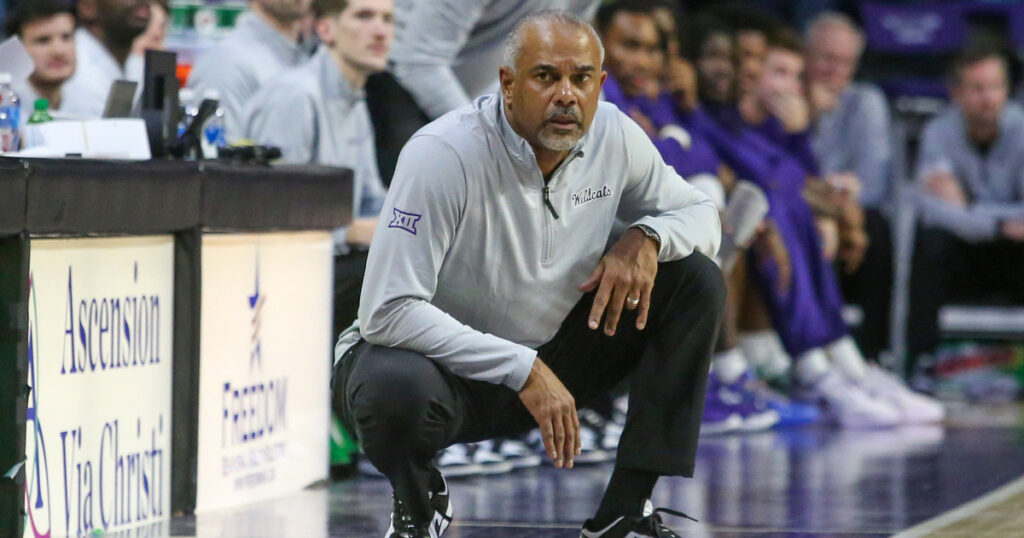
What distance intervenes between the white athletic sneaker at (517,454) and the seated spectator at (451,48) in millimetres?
991

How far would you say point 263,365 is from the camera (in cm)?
409

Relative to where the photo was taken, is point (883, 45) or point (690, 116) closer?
point (690, 116)

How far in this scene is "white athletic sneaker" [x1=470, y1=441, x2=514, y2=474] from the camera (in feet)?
15.1

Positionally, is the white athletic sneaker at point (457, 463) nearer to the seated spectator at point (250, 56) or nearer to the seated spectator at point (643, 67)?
the seated spectator at point (643, 67)

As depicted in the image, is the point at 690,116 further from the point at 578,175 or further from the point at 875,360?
the point at 578,175

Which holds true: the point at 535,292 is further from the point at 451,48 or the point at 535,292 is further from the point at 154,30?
the point at 154,30

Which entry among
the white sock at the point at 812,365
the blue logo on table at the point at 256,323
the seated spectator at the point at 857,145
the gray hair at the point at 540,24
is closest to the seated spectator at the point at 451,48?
the blue logo on table at the point at 256,323

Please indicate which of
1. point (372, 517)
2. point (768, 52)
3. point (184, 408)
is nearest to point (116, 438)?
point (184, 408)

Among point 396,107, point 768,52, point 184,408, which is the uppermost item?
point 768,52

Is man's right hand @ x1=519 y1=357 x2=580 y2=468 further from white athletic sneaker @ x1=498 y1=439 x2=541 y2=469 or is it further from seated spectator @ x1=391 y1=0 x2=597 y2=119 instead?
seated spectator @ x1=391 y1=0 x2=597 y2=119

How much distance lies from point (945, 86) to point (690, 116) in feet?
11.0

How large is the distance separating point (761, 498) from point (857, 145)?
3.61 metres

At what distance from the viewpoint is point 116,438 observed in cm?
356

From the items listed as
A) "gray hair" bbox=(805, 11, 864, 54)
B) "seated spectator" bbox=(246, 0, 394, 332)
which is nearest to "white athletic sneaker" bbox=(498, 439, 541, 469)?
"seated spectator" bbox=(246, 0, 394, 332)
